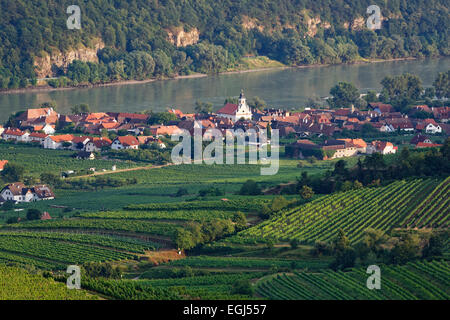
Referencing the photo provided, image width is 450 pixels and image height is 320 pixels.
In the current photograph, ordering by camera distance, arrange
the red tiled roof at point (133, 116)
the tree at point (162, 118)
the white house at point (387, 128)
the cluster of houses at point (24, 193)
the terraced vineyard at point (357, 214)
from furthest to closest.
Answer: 1. the red tiled roof at point (133, 116)
2. the tree at point (162, 118)
3. the white house at point (387, 128)
4. the cluster of houses at point (24, 193)
5. the terraced vineyard at point (357, 214)

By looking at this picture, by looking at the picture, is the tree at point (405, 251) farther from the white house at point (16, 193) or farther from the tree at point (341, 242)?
the white house at point (16, 193)

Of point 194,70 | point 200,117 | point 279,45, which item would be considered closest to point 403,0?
point 279,45

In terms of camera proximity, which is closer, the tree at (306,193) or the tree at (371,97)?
the tree at (306,193)

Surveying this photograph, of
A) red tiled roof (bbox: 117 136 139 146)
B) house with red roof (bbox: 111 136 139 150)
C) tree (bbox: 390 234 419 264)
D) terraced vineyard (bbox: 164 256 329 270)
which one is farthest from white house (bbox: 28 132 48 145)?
tree (bbox: 390 234 419 264)

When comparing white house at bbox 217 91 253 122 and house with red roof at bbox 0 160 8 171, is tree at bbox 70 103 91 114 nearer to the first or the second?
white house at bbox 217 91 253 122

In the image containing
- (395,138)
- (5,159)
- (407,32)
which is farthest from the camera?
(407,32)

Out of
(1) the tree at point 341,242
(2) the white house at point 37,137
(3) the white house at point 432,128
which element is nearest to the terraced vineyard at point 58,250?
(1) the tree at point 341,242

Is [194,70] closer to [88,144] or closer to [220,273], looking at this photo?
[88,144]
